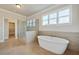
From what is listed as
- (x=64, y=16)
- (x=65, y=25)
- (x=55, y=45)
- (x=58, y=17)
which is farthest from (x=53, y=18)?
(x=55, y=45)

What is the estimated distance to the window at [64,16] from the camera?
3.20 m

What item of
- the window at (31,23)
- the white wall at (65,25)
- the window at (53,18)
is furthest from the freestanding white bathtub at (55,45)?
the window at (31,23)

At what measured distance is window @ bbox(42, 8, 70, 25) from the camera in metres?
3.23

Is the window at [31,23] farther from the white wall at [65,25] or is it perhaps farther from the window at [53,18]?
the window at [53,18]

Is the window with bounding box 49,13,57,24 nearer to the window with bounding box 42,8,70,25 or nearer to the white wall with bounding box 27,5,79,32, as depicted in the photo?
the window with bounding box 42,8,70,25

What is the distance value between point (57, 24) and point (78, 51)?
141 cm

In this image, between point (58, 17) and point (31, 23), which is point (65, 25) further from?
point (31, 23)

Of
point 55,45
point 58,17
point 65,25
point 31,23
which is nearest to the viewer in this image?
point 55,45

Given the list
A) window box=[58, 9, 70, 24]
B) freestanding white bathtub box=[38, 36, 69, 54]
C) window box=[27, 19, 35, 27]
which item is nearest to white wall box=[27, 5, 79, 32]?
window box=[58, 9, 70, 24]

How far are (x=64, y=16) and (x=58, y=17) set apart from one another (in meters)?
0.32

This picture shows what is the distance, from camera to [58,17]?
11.8 ft
